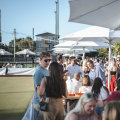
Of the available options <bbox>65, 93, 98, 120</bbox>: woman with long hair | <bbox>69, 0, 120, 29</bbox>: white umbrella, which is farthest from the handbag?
<bbox>69, 0, 120, 29</bbox>: white umbrella

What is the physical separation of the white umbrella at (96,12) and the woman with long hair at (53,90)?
1.04 metres

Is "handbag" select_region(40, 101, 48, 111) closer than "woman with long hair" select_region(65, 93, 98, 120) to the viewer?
No

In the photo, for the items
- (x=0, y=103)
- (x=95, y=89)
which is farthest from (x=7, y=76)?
(x=95, y=89)

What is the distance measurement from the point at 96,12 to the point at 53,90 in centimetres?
170

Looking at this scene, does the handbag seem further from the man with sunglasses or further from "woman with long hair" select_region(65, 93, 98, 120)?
"woman with long hair" select_region(65, 93, 98, 120)

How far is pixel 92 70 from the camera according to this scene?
9117 mm

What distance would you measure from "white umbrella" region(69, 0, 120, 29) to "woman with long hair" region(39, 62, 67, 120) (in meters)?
1.04

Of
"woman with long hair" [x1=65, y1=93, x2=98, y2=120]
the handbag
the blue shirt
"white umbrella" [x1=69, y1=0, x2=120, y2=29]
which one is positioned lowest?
the handbag

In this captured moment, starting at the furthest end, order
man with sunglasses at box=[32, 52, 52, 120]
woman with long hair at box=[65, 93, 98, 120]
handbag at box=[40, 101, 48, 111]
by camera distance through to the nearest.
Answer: man with sunglasses at box=[32, 52, 52, 120]
handbag at box=[40, 101, 48, 111]
woman with long hair at box=[65, 93, 98, 120]

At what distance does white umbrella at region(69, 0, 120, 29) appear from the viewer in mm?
4271

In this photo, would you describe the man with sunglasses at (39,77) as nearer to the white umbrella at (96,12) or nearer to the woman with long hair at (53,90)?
the woman with long hair at (53,90)

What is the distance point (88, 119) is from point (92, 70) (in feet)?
19.6

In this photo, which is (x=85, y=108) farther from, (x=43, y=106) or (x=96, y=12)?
(x=96, y=12)

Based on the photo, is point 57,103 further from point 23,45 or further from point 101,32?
point 23,45
